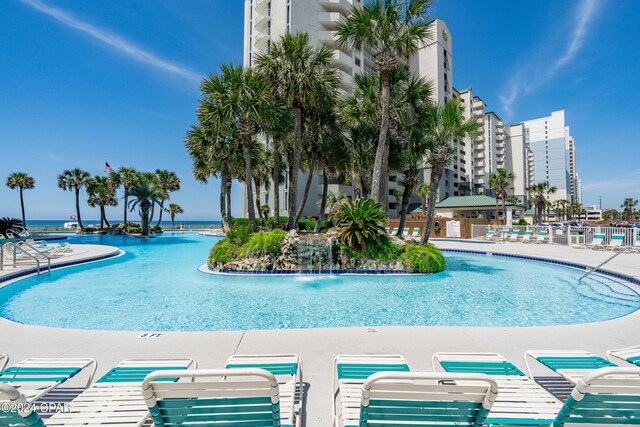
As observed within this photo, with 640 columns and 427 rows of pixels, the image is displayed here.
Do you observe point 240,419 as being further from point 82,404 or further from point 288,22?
point 288,22

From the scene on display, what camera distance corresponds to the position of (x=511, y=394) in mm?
2402

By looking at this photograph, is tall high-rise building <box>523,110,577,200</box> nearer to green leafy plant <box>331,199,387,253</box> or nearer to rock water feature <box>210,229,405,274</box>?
green leafy plant <box>331,199,387,253</box>

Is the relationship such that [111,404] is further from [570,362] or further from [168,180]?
[168,180]

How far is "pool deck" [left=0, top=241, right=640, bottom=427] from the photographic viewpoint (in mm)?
3912

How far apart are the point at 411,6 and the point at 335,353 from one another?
13994mm

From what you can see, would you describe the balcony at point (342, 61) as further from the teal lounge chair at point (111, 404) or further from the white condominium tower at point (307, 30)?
the teal lounge chair at point (111, 404)

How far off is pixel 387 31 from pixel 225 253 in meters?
11.7

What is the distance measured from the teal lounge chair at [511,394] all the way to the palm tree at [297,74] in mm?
11957

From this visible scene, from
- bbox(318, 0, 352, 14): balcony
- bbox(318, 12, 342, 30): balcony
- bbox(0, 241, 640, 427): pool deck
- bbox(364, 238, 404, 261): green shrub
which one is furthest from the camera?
bbox(318, 0, 352, 14): balcony

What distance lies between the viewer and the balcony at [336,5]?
38.8 metres

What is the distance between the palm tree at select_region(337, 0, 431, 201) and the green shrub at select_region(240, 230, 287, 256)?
15.2 feet

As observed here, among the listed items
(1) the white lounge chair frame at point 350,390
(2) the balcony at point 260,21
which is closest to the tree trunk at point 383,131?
(1) the white lounge chair frame at point 350,390

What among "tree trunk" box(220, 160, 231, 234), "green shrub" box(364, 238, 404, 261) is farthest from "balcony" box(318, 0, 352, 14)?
"green shrub" box(364, 238, 404, 261)

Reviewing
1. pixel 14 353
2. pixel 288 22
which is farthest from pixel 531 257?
pixel 288 22
